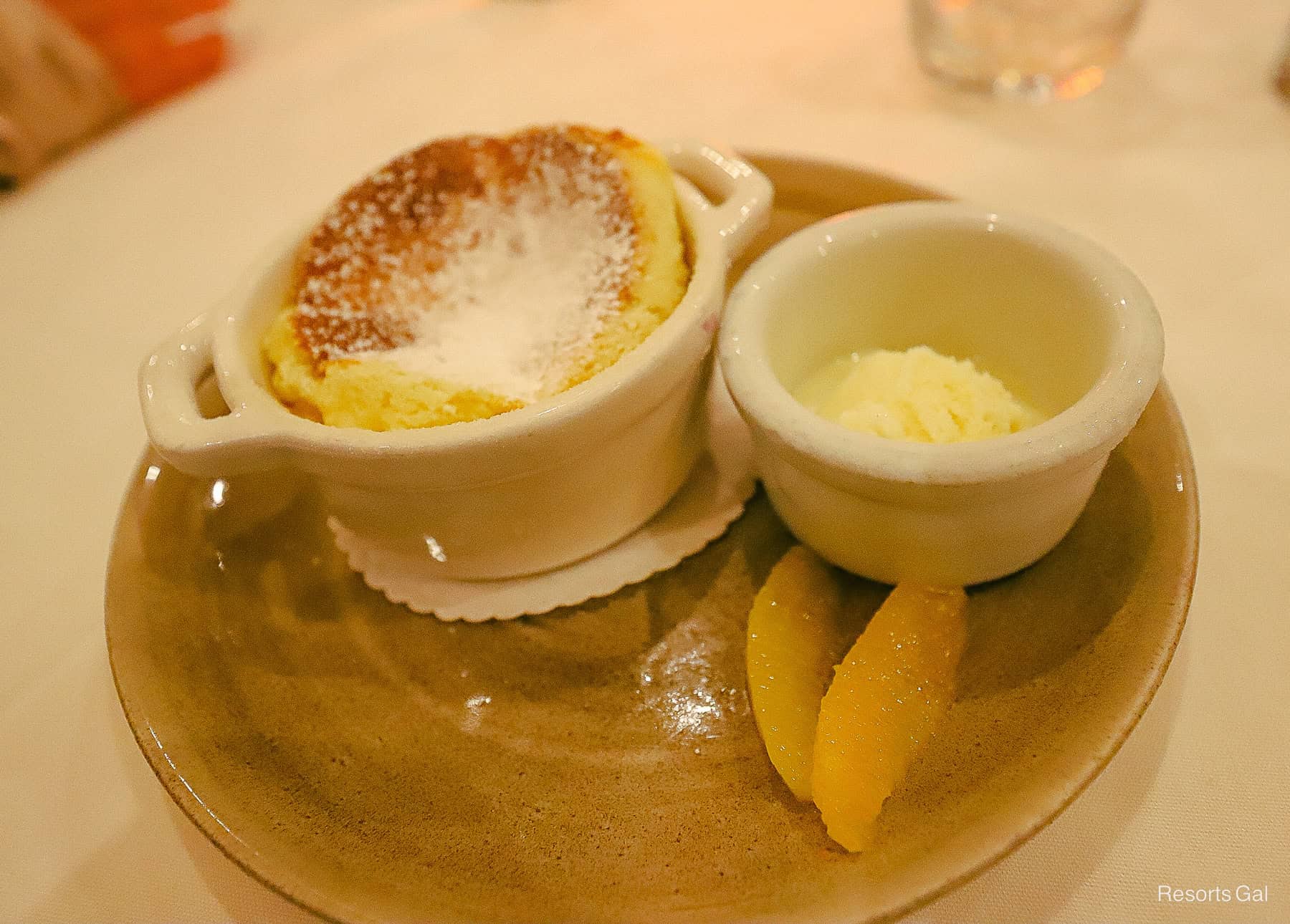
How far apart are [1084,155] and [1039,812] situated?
1273 mm

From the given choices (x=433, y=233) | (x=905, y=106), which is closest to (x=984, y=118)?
(x=905, y=106)

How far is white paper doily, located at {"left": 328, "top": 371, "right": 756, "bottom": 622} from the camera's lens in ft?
3.22

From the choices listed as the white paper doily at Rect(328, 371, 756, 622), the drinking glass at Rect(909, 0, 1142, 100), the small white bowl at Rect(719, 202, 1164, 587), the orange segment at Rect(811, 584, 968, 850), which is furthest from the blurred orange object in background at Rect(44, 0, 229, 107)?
the orange segment at Rect(811, 584, 968, 850)

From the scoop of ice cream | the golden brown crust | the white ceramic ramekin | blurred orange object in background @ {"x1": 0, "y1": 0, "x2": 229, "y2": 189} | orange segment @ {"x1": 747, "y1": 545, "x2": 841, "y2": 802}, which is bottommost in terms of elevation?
orange segment @ {"x1": 747, "y1": 545, "x2": 841, "y2": 802}

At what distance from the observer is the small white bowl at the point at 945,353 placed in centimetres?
78

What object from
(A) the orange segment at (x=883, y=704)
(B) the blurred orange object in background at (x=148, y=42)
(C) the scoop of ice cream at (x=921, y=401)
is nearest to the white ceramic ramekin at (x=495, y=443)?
(C) the scoop of ice cream at (x=921, y=401)

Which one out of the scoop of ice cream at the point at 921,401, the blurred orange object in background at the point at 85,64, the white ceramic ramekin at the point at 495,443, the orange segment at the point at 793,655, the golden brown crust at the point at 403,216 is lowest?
the orange segment at the point at 793,655

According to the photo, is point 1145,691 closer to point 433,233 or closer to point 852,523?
point 852,523

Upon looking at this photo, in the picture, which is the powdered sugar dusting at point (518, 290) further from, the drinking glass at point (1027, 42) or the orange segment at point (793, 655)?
the drinking glass at point (1027, 42)

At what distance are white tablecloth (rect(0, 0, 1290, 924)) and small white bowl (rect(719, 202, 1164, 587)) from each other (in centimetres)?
24

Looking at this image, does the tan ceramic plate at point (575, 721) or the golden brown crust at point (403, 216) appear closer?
the tan ceramic plate at point (575, 721)

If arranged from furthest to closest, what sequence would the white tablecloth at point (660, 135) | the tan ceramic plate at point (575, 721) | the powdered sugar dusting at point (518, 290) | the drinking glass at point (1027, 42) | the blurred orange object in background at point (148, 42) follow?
1. the blurred orange object in background at point (148, 42)
2. the drinking glass at point (1027, 42)
3. the powdered sugar dusting at point (518, 290)
4. the white tablecloth at point (660, 135)
5. the tan ceramic plate at point (575, 721)

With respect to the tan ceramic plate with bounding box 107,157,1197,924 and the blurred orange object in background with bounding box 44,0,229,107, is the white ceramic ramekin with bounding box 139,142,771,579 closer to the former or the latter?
the tan ceramic plate with bounding box 107,157,1197,924

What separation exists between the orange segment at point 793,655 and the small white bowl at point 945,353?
0.14 ft
